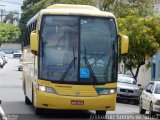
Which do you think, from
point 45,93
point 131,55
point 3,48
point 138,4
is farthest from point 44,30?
point 3,48

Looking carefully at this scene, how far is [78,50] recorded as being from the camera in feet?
57.6

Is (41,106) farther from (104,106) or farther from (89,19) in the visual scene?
(89,19)

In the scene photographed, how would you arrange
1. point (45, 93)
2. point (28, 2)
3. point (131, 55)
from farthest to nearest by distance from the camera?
1. point (28, 2)
2. point (131, 55)
3. point (45, 93)

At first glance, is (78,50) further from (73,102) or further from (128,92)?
(128,92)

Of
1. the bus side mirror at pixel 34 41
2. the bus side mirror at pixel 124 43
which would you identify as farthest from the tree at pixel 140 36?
the bus side mirror at pixel 34 41

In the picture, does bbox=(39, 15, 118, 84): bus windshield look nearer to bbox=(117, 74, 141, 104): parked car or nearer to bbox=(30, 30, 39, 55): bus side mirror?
bbox=(30, 30, 39, 55): bus side mirror

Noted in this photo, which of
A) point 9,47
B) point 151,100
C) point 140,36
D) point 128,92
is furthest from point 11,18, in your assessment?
point 151,100

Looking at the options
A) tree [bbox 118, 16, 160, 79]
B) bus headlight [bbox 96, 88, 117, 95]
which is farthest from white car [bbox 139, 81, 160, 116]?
tree [bbox 118, 16, 160, 79]

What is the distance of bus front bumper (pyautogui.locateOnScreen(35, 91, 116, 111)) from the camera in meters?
17.1

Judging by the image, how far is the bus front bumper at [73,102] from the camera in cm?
1712

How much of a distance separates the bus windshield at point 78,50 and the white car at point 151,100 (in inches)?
156

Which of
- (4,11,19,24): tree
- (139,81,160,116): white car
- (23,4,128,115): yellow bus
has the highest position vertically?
(23,4,128,115): yellow bus

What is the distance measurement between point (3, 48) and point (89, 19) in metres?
135

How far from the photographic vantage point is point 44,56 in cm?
1761
